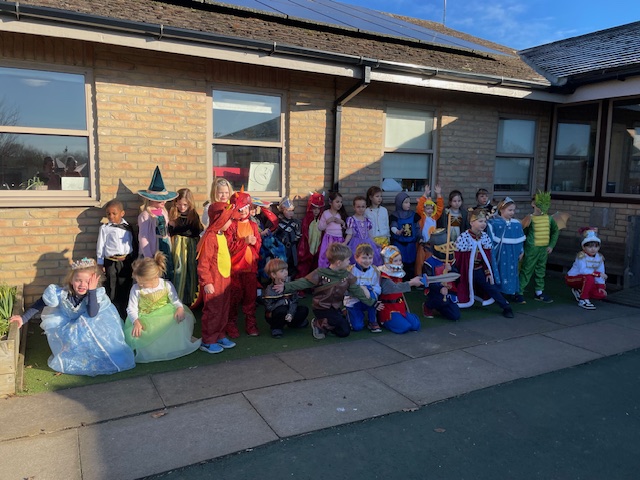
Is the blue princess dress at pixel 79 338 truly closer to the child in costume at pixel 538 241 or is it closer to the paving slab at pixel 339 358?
the paving slab at pixel 339 358

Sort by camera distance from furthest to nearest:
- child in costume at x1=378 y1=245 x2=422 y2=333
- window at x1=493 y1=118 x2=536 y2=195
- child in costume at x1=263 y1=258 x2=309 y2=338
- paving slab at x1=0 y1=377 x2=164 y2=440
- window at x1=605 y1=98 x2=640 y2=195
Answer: window at x1=493 y1=118 x2=536 y2=195, window at x1=605 y1=98 x2=640 y2=195, child in costume at x1=378 y1=245 x2=422 y2=333, child in costume at x1=263 y1=258 x2=309 y2=338, paving slab at x1=0 y1=377 x2=164 y2=440

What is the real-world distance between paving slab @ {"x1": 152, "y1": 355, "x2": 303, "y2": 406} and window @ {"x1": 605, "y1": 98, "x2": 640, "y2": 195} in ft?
24.7

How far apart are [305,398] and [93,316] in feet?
6.93

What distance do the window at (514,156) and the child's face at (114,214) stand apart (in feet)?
22.6

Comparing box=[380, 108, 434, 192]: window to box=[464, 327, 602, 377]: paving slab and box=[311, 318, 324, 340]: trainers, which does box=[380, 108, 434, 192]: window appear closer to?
box=[311, 318, 324, 340]: trainers

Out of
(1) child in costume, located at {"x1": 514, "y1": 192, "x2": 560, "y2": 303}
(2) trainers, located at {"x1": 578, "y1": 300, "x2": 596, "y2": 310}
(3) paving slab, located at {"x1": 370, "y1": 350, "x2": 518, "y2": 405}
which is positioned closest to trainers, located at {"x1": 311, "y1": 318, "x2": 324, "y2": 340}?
(3) paving slab, located at {"x1": 370, "y1": 350, "x2": 518, "y2": 405}

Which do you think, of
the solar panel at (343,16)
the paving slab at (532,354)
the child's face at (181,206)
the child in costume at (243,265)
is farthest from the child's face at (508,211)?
the child's face at (181,206)

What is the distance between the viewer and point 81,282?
4527 mm

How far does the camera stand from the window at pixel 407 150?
334 inches

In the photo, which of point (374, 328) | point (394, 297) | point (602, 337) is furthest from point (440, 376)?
point (602, 337)

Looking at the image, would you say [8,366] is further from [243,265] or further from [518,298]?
[518,298]

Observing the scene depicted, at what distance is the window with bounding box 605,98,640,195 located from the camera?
29.0 feet

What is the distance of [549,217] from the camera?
7.56 meters

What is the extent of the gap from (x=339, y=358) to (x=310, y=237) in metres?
2.66
